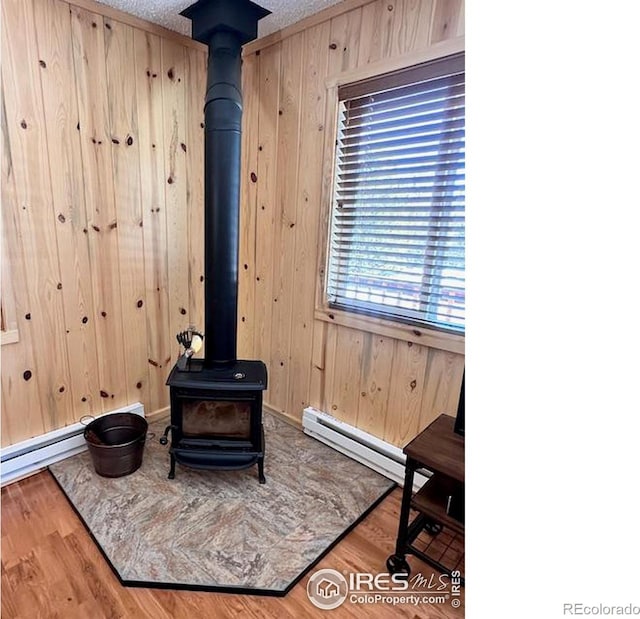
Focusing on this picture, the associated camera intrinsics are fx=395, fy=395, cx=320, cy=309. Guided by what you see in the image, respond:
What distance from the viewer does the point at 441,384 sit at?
1946mm

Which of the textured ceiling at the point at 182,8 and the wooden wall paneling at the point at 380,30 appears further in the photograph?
the textured ceiling at the point at 182,8

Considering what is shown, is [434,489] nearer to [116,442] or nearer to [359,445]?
[359,445]

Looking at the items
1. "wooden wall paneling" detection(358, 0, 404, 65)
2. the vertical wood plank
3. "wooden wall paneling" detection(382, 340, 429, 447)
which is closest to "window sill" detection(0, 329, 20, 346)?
the vertical wood plank

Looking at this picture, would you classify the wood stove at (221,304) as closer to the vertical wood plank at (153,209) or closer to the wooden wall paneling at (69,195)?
the vertical wood plank at (153,209)

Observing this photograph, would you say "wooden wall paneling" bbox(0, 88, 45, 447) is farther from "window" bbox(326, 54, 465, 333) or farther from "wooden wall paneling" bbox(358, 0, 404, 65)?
"wooden wall paneling" bbox(358, 0, 404, 65)

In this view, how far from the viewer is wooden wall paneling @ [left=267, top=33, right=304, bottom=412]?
2305 mm

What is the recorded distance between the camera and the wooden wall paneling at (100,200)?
6.55 feet

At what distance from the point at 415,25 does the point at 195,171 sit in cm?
150

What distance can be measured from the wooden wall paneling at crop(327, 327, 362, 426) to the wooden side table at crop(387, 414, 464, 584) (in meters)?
0.67

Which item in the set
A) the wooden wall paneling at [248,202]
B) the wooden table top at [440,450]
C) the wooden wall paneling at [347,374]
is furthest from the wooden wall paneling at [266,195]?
the wooden table top at [440,450]

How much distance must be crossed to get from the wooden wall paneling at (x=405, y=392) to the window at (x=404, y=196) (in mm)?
174
